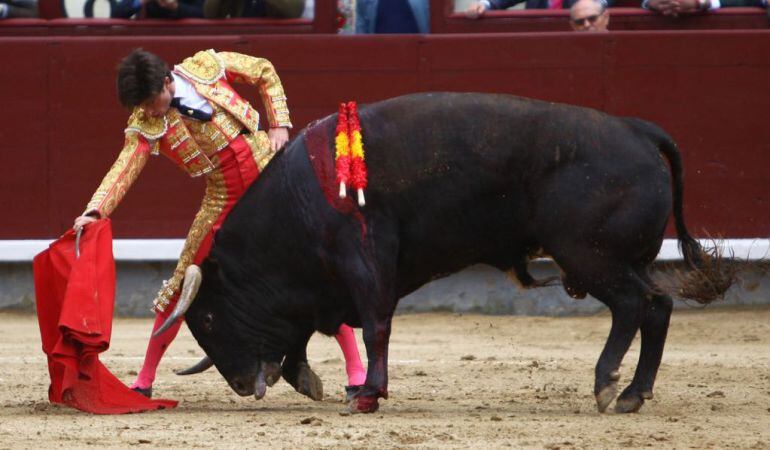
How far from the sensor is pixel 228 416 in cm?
557

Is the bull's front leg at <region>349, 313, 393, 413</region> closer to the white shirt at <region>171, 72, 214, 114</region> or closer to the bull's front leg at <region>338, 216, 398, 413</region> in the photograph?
the bull's front leg at <region>338, 216, 398, 413</region>

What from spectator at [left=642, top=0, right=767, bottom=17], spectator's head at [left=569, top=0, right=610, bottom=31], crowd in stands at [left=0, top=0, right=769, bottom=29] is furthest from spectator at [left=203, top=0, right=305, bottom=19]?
spectator at [left=642, top=0, right=767, bottom=17]

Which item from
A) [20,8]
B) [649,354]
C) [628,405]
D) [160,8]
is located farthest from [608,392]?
[20,8]

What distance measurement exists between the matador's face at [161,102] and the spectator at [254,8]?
3.08 meters

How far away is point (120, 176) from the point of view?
5801mm

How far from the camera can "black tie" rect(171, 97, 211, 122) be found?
578cm

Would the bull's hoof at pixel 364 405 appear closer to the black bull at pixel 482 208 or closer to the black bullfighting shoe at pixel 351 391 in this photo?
the black bull at pixel 482 208

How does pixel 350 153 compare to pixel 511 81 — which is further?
pixel 511 81

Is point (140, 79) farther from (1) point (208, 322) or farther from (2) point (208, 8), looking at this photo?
(2) point (208, 8)

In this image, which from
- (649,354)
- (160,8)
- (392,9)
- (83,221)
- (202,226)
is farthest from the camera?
(160,8)

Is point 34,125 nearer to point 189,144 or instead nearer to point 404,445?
point 189,144

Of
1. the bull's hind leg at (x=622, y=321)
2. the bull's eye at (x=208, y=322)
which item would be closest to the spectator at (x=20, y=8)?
the bull's eye at (x=208, y=322)

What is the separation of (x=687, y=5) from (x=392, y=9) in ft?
5.28

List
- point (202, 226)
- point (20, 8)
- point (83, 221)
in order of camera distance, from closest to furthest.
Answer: point (83, 221), point (202, 226), point (20, 8)
